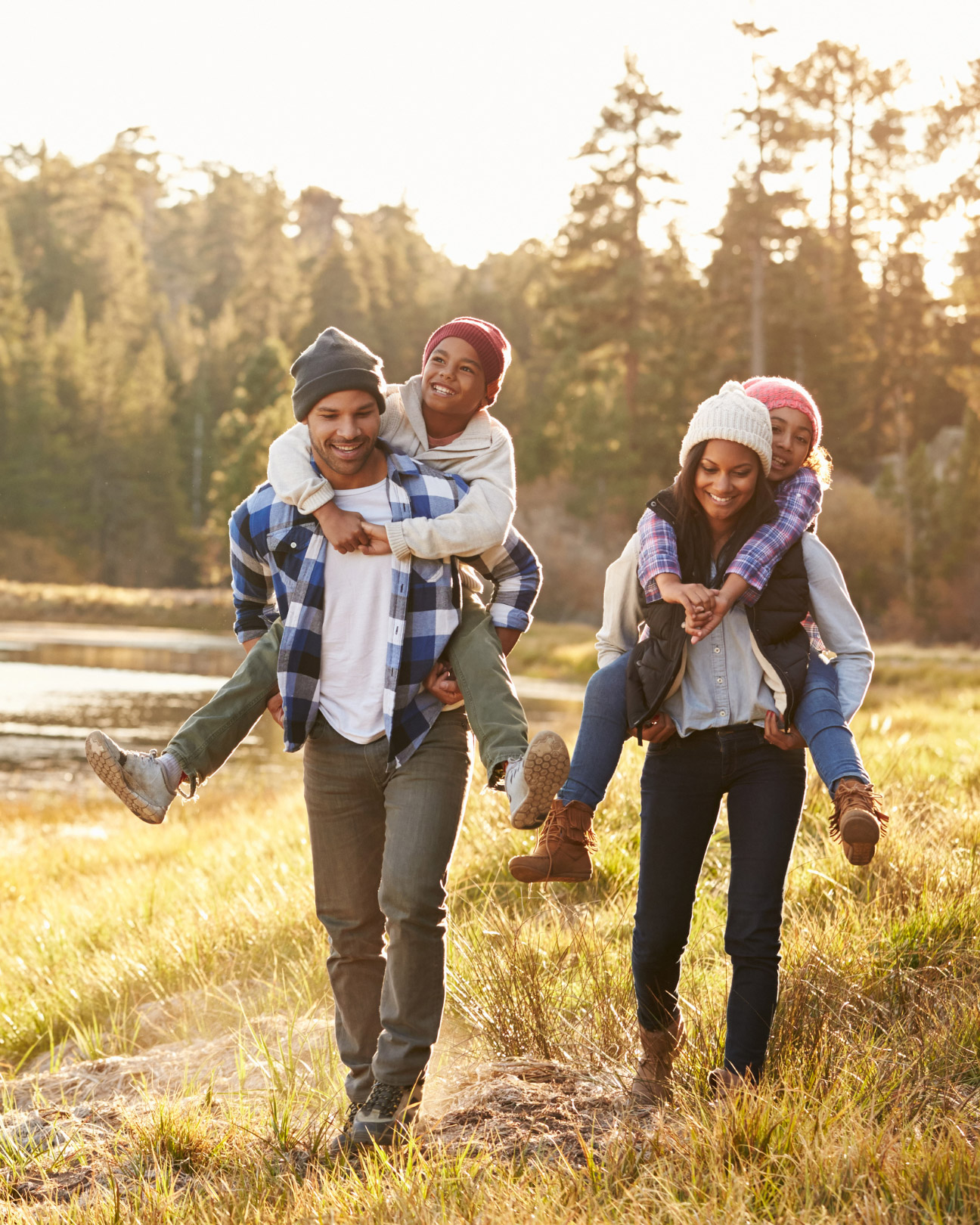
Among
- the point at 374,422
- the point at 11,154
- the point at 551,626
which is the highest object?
the point at 11,154

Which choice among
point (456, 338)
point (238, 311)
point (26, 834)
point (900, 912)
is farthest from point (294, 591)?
point (238, 311)

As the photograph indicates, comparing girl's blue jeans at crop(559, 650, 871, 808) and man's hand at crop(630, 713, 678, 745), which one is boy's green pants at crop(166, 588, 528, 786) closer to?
girl's blue jeans at crop(559, 650, 871, 808)

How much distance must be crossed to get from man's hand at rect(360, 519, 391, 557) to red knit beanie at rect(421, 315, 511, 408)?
18.7 inches

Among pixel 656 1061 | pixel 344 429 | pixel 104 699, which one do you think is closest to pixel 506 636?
pixel 344 429

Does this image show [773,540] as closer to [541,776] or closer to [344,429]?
[541,776]

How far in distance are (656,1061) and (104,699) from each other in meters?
20.8

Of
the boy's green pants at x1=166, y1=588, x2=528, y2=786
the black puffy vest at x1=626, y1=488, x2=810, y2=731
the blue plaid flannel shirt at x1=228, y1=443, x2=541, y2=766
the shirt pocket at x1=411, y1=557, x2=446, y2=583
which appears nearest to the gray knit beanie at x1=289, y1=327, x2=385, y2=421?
the blue plaid flannel shirt at x1=228, y1=443, x2=541, y2=766

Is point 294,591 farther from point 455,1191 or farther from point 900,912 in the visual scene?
point 900,912

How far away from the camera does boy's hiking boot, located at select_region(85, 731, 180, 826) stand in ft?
10.4

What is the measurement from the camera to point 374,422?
3.37 meters

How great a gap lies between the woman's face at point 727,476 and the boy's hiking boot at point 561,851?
34.7 inches

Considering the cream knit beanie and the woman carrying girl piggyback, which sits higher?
the cream knit beanie

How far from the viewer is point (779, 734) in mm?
3191

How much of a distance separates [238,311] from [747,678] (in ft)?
236
